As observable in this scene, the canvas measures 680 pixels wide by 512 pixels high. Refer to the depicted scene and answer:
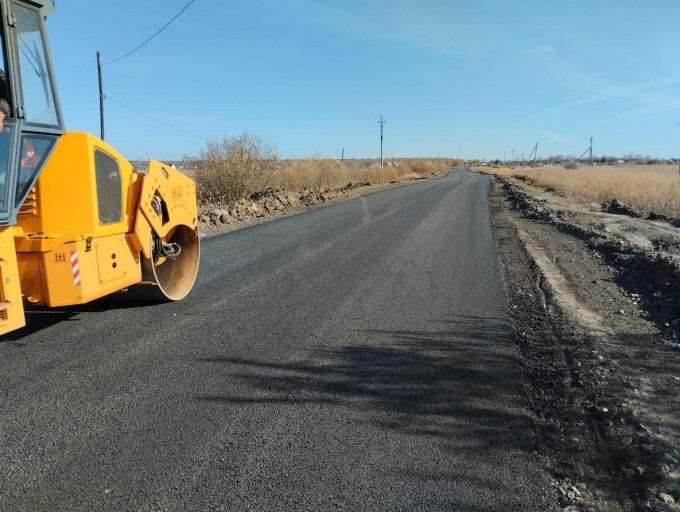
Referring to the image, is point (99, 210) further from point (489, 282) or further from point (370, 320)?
point (489, 282)

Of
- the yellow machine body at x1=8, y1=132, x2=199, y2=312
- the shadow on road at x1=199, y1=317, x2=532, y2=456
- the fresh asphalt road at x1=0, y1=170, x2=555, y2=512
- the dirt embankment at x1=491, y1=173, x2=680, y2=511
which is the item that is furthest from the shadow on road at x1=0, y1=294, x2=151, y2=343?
the dirt embankment at x1=491, y1=173, x2=680, y2=511

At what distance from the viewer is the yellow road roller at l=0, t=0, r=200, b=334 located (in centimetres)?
415

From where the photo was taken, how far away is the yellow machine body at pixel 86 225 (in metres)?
4.65

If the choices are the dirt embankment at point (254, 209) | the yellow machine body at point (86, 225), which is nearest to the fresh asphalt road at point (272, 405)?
the yellow machine body at point (86, 225)

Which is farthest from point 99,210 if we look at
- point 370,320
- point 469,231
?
point 469,231

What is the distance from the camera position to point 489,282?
8.39m

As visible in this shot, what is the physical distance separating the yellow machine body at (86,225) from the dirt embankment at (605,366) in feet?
13.9

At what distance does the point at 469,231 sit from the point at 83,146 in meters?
11.4

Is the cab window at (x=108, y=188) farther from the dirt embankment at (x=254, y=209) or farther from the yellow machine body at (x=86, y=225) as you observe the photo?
the dirt embankment at (x=254, y=209)

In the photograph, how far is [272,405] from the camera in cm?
406

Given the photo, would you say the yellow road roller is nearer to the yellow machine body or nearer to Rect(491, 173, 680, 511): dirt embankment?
the yellow machine body

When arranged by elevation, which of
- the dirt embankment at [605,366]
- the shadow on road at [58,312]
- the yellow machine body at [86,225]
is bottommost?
the dirt embankment at [605,366]

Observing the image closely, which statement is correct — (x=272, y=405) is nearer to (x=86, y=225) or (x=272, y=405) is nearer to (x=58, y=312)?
(x=86, y=225)

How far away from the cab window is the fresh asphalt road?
4.32ft
